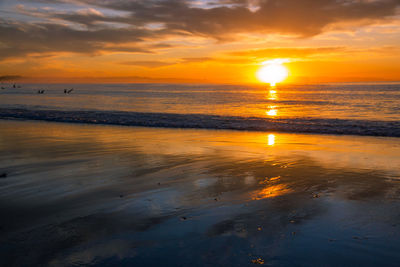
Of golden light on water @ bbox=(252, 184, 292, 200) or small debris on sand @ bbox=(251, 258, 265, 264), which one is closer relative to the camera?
small debris on sand @ bbox=(251, 258, 265, 264)

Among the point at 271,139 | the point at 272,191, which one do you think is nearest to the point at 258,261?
the point at 272,191

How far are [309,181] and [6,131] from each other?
14115 millimetres

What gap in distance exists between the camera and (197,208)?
5691 millimetres

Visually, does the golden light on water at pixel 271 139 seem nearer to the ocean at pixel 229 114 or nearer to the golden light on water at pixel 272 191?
the ocean at pixel 229 114

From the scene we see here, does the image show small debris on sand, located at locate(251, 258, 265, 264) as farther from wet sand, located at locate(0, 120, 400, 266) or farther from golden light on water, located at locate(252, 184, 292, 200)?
golden light on water, located at locate(252, 184, 292, 200)

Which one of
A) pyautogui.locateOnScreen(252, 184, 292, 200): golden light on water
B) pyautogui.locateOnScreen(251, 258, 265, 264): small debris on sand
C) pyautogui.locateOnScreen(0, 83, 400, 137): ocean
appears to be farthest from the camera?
pyautogui.locateOnScreen(0, 83, 400, 137): ocean

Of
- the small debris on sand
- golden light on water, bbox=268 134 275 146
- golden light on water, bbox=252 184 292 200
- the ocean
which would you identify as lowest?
the small debris on sand

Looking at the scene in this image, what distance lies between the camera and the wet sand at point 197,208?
13.5 ft

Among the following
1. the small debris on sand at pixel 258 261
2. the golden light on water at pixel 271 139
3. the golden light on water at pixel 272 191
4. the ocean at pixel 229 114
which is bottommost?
the small debris on sand at pixel 258 261

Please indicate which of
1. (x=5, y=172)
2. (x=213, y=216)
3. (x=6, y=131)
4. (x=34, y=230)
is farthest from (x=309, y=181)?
(x=6, y=131)

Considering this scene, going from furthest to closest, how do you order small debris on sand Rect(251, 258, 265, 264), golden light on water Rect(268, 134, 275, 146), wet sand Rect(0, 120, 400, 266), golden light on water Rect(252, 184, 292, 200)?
1. golden light on water Rect(268, 134, 275, 146)
2. golden light on water Rect(252, 184, 292, 200)
3. wet sand Rect(0, 120, 400, 266)
4. small debris on sand Rect(251, 258, 265, 264)

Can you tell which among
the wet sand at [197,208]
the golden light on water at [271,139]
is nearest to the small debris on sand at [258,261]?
the wet sand at [197,208]

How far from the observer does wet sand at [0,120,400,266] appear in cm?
411

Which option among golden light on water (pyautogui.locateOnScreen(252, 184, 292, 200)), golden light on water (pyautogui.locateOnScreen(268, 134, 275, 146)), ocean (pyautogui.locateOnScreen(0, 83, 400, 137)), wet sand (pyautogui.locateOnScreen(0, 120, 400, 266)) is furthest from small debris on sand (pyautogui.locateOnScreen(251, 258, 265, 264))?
ocean (pyautogui.locateOnScreen(0, 83, 400, 137))
